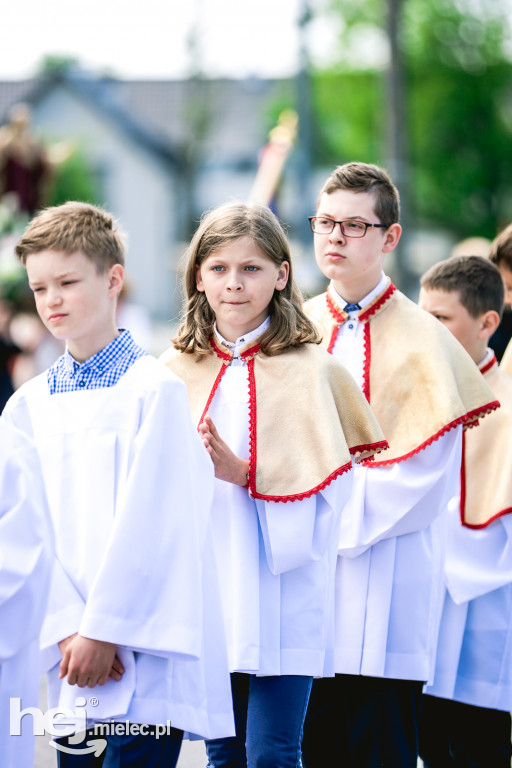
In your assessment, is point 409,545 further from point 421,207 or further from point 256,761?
point 421,207

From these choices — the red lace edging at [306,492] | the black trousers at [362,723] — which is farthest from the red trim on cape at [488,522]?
the red lace edging at [306,492]

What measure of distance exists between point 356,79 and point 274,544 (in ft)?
161

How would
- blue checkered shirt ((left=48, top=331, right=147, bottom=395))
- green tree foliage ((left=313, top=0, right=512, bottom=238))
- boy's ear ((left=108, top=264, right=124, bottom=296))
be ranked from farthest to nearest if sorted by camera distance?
1. green tree foliage ((left=313, top=0, right=512, bottom=238))
2. boy's ear ((left=108, top=264, right=124, bottom=296))
3. blue checkered shirt ((left=48, top=331, right=147, bottom=395))

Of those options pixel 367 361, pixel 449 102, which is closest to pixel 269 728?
pixel 367 361

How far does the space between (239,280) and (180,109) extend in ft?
149

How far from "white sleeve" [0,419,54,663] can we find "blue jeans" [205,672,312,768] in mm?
762

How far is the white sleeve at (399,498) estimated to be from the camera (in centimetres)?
372

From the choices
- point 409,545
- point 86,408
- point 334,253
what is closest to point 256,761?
point 409,545

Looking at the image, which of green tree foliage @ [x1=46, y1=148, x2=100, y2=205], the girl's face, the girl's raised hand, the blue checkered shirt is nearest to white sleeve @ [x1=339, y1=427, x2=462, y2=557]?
the girl's raised hand

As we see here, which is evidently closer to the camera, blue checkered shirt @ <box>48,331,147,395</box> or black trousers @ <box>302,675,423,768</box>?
blue checkered shirt @ <box>48,331,147,395</box>

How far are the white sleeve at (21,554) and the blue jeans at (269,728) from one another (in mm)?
762

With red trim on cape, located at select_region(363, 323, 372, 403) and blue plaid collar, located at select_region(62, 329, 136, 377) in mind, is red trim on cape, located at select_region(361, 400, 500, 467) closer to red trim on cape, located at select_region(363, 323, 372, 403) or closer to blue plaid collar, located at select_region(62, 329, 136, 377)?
red trim on cape, located at select_region(363, 323, 372, 403)

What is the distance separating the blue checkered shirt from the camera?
312 centimetres

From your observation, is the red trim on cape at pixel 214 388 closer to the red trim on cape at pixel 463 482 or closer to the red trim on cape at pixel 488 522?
the red trim on cape at pixel 463 482
